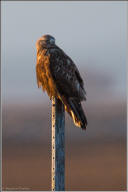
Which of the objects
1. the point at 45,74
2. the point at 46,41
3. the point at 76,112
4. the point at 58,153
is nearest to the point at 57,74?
the point at 45,74

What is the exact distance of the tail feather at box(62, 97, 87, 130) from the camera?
5459 millimetres

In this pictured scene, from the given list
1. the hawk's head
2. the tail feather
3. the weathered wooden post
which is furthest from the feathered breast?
the weathered wooden post

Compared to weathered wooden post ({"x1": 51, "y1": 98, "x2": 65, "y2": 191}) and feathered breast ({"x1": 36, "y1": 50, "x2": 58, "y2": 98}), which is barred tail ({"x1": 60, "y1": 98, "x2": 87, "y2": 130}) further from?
feathered breast ({"x1": 36, "y1": 50, "x2": 58, "y2": 98})

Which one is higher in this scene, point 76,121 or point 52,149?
point 76,121

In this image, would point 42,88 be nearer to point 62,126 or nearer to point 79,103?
point 79,103

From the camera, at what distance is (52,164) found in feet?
17.0

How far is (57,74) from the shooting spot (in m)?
6.34

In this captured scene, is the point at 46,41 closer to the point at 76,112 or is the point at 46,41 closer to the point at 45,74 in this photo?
the point at 45,74

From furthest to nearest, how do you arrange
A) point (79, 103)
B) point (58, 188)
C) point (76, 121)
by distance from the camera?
point (79, 103)
point (76, 121)
point (58, 188)

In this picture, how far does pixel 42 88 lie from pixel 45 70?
371 mm

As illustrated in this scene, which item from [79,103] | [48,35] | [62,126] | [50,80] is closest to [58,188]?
[62,126]

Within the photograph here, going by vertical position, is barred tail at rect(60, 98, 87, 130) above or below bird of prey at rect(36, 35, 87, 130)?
below

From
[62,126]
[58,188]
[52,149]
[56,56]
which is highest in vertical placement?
[56,56]

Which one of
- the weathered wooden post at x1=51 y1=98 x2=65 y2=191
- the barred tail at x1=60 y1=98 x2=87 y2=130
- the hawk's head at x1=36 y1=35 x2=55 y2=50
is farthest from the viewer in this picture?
the hawk's head at x1=36 y1=35 x2=55 y2=50
